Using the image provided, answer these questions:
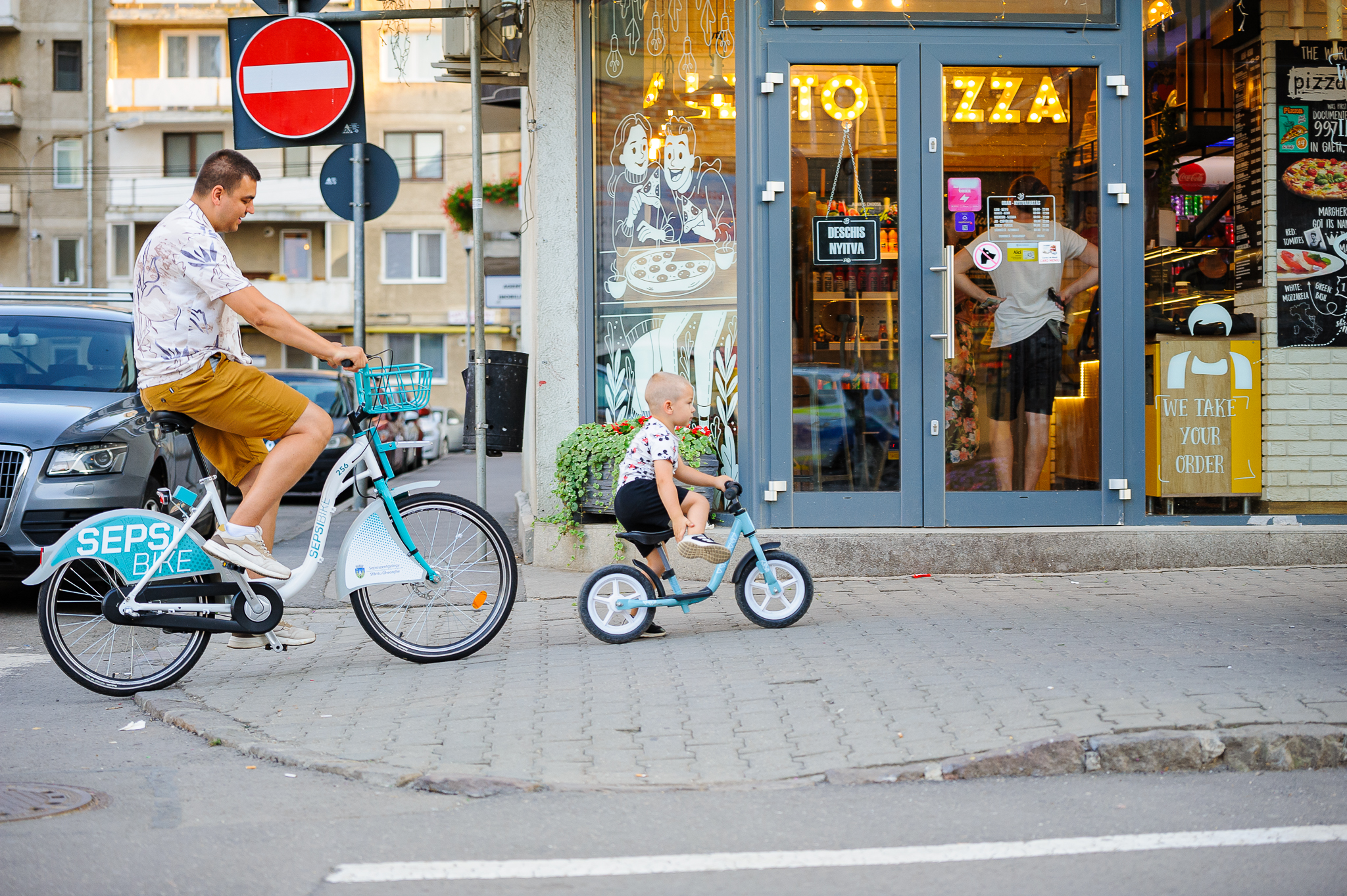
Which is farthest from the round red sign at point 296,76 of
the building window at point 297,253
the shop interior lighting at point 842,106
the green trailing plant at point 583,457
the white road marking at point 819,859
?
the building window at point 297,253

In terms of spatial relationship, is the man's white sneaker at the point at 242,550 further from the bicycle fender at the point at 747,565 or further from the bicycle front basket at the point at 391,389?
the bicycle fender at the point at 747,565

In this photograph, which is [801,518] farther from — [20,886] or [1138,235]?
[20,886]

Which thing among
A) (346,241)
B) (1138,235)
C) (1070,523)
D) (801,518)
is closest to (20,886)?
(801,518)

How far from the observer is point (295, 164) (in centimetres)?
4366

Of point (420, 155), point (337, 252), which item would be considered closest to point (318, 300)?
point (337, 252)

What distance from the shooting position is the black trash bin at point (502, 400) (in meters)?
8.81

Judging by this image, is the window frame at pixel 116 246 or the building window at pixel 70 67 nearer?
the window frame at pixel 116 246

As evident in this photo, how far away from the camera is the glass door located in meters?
8.06

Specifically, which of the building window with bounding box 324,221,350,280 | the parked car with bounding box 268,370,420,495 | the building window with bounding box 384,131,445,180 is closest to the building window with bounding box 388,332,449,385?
the building window with bounding box 324,221,350,280

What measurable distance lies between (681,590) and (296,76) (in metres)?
4.46

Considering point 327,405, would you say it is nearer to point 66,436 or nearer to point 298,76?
point 298,76

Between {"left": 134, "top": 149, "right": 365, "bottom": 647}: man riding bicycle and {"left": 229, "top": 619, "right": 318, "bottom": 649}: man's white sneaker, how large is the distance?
0.43 meters

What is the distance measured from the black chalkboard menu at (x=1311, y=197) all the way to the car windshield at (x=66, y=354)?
7401 millimetres

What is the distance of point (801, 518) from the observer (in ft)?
26.3
